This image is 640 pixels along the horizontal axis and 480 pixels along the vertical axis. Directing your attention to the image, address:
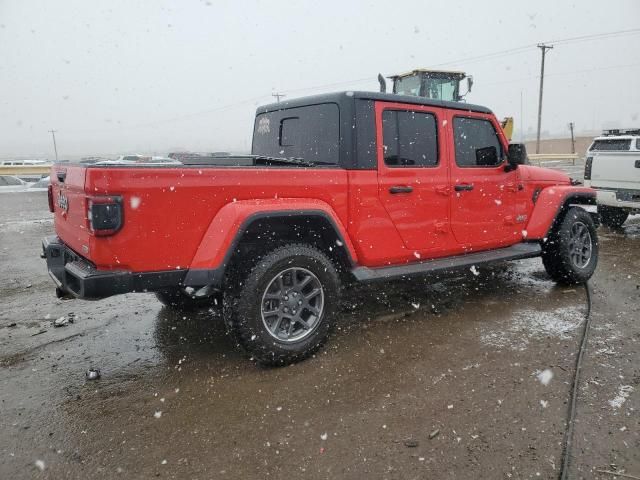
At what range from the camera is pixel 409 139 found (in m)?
3.88

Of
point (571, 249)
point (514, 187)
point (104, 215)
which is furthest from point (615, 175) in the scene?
point (104, 215)

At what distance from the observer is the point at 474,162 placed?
4.39 metres

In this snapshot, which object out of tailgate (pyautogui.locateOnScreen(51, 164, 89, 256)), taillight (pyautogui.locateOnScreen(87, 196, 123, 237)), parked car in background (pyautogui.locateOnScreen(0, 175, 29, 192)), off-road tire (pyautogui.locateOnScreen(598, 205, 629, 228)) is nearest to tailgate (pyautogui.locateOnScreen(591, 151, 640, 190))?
off-road tire (pyautogui.locateOnScreen(598, 205, 629, 228))

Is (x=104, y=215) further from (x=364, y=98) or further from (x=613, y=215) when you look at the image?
(x=613, y=215)

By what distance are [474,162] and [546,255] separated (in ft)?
4.92

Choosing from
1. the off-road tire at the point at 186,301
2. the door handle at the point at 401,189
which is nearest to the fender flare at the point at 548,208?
the door handle at the point at 401,189

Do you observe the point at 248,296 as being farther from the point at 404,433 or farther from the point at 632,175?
the point at 632,175

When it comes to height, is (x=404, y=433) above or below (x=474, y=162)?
below

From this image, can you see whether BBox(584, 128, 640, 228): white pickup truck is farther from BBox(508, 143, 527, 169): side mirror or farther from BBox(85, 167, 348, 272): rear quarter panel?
BBox(85, 167, 348, 272): rear quarter panel

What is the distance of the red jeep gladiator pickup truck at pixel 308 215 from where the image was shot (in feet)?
9.09

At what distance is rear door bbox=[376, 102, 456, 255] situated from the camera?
370 cm

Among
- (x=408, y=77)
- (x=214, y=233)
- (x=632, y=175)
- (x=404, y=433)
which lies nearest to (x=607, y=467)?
(x=404, y=433)

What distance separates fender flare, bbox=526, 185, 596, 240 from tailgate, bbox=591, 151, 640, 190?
12.4 ft

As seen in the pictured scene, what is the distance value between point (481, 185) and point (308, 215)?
6.43ft
